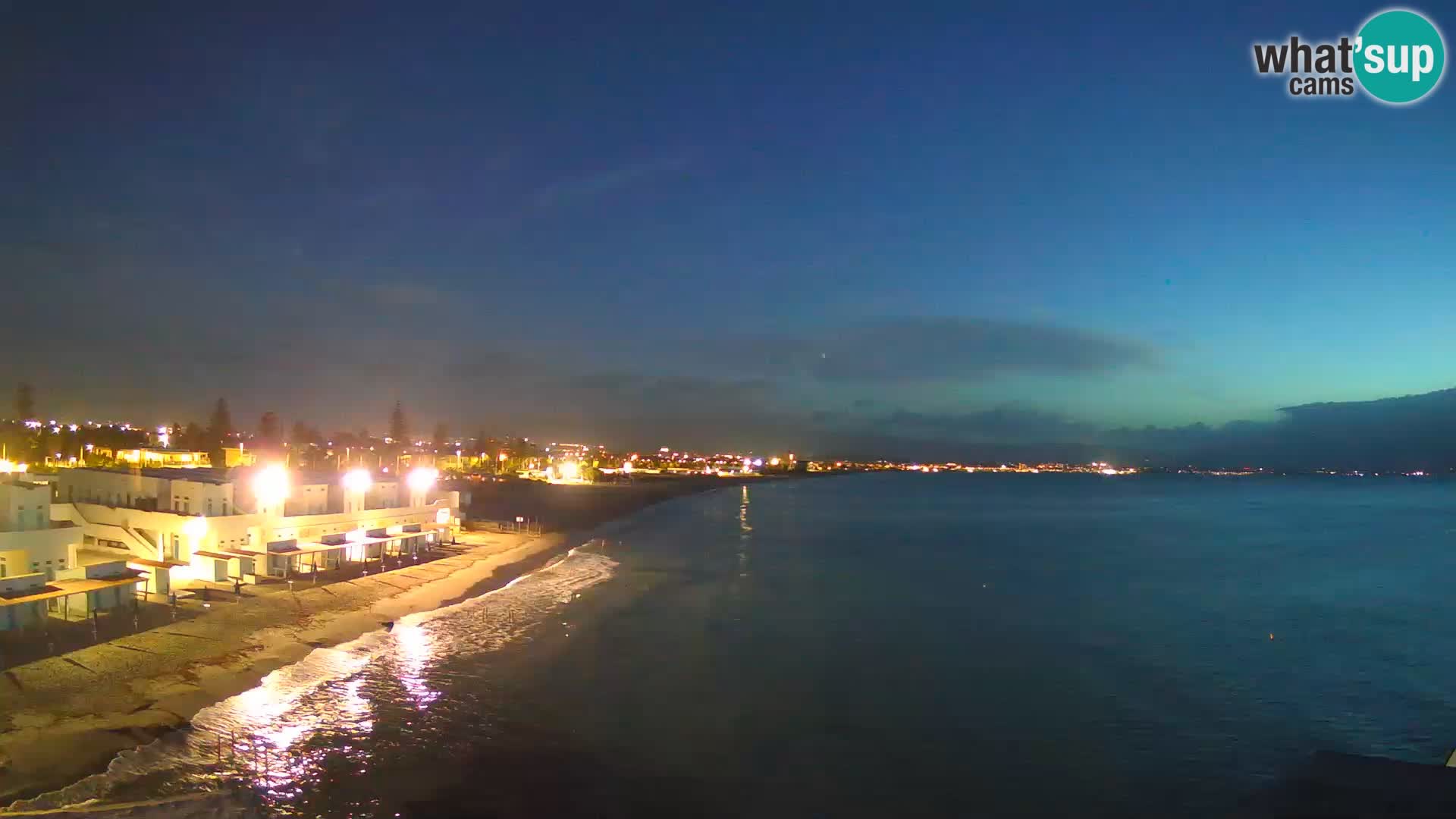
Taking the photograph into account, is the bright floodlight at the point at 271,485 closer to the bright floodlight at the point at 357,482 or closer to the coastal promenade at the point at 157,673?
the bright floodlight at the point at 357,482

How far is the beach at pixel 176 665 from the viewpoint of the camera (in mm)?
15250

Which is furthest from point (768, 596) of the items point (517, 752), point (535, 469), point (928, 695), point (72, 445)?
point (535, 469)

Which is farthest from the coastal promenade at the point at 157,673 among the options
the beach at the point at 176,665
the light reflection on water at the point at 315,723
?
the light reflection on water at the point at 315,723

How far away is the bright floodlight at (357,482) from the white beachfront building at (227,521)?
0.17 feet

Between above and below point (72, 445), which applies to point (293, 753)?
below

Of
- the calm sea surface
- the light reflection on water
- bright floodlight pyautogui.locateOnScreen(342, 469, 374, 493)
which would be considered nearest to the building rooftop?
bright floodlight pyautogui.locateOnScreen(342, 469, 374, 493)

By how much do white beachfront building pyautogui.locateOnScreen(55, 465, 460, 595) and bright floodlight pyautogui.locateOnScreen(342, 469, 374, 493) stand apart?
0.05 metres

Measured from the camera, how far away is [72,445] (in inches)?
3093

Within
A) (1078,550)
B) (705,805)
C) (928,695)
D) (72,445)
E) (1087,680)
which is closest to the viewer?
(705,805)

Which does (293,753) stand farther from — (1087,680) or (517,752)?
(1087,680)

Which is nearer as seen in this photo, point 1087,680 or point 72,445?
point 1087,680

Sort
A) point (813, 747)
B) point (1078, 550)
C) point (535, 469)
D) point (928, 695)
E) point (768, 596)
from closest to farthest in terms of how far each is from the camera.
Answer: point (813, 747)
point (928, 695)
point (768, 596)
point (1078, 550)
point (535, 469)

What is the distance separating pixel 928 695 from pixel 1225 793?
772 centimetres

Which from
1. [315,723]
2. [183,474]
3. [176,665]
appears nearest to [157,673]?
[176,665]
